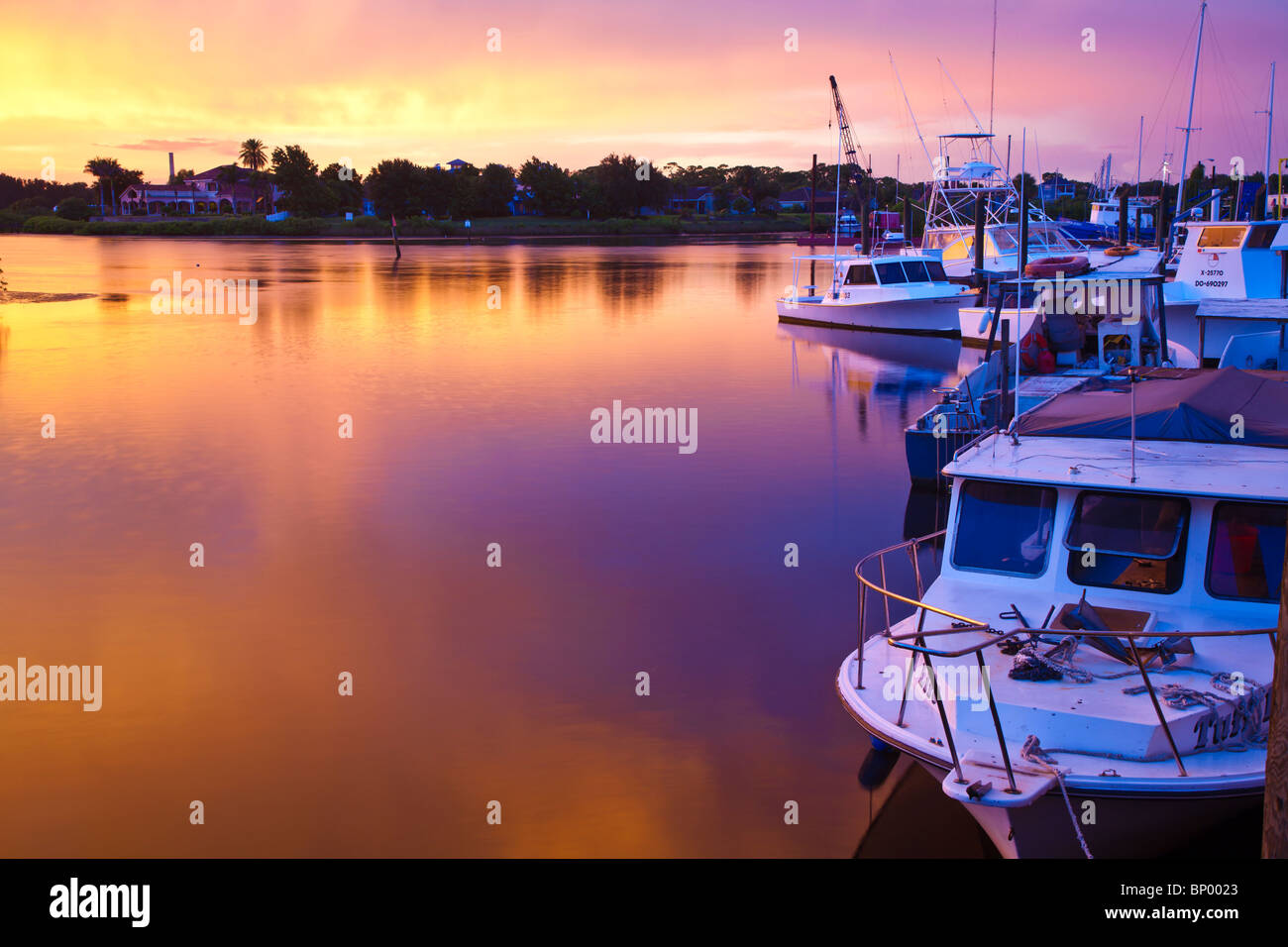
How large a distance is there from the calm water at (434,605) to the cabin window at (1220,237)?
8896 millimetres

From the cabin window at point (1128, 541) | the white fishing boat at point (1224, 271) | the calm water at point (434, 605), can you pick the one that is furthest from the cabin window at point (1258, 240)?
the cabin window at point (1128, 541)

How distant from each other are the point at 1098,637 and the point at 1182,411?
14.4 ft

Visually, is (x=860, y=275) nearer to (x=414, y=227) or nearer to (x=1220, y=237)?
(x=1220, y=237)

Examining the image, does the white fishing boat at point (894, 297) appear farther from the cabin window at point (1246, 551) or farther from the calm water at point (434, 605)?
the cabin window at point (1246, 551)

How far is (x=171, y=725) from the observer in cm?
1296

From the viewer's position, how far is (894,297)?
1913 inches

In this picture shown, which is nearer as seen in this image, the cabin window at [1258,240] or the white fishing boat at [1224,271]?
the white fishing boat at [1224,271]

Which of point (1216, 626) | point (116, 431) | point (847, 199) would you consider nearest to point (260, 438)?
point (116, 431)

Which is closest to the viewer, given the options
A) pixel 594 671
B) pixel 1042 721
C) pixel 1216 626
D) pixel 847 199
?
pixel 1042 721

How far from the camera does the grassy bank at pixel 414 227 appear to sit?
15138 cm

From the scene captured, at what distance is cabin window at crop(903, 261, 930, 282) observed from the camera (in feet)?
164
